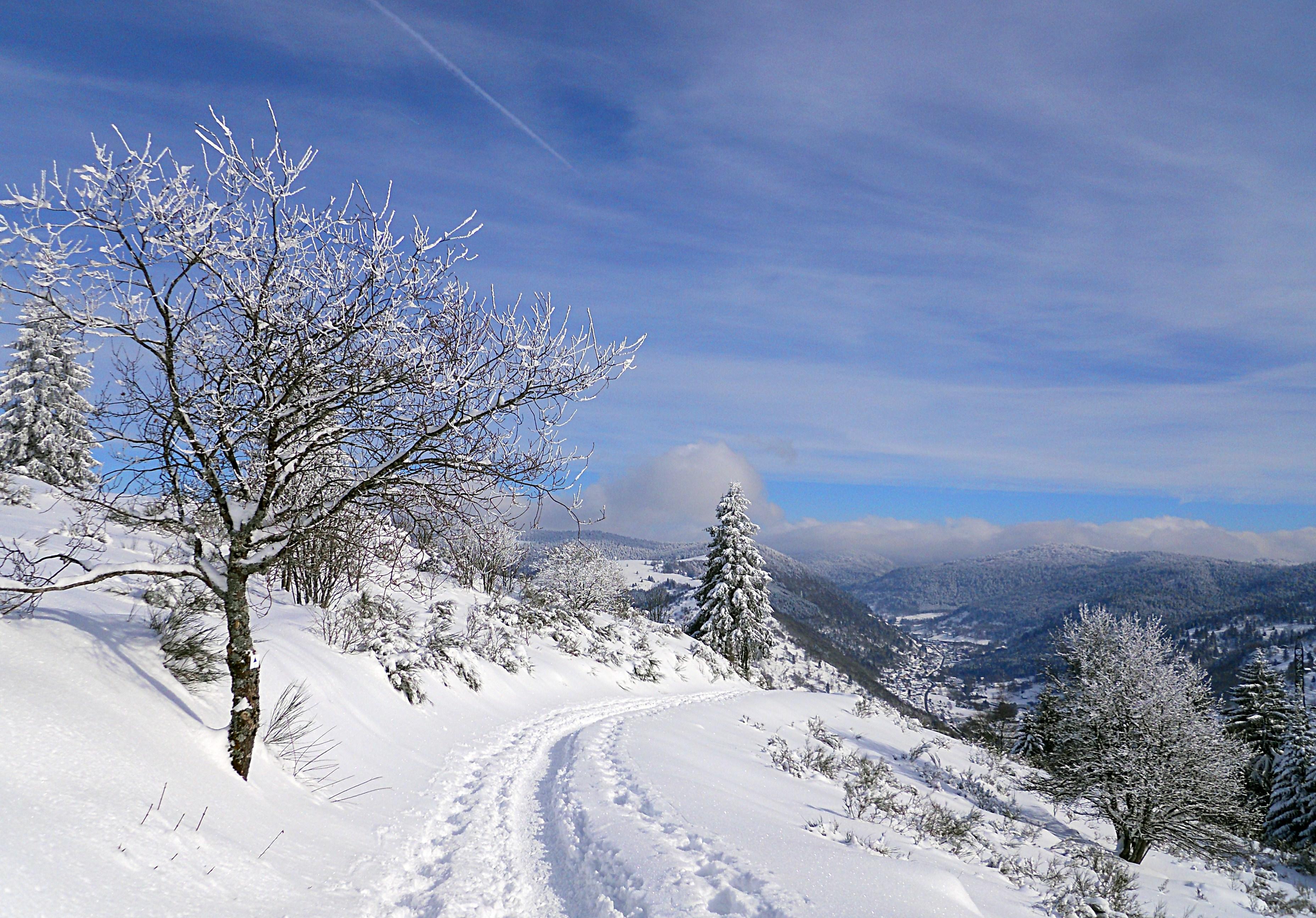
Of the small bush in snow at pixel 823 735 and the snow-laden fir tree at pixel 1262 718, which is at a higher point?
the small bush in snow at pixel 823 735

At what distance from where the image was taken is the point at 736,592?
133 feet

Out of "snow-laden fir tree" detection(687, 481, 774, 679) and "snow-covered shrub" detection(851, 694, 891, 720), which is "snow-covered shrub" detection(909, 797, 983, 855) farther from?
"snow-laden fir tree" detection(687, 481, 774, 679)

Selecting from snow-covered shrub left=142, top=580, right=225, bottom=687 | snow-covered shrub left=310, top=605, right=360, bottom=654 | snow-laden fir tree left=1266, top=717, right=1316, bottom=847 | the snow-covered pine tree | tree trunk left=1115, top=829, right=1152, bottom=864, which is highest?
the snow-covered pine tree

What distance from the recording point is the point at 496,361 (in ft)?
19.1

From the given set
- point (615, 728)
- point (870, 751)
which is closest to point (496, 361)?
point (615, 728)

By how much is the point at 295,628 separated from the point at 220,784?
264 inches

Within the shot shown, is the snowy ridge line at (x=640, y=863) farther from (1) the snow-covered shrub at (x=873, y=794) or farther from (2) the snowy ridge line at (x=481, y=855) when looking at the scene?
(1) the snow-covered shrub at (x=873, y=794)

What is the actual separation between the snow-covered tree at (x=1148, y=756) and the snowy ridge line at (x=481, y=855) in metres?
18.6

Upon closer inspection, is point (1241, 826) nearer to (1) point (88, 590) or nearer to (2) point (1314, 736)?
(2) point (1314, 736)

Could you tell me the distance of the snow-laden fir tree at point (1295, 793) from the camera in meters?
29.0

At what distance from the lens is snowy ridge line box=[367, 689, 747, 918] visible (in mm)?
5184

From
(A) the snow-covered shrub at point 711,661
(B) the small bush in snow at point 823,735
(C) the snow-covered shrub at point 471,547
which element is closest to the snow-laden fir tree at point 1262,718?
(A) the snow-covered shrub at point 711,661

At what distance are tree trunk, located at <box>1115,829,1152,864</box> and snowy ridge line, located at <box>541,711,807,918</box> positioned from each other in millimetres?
18544

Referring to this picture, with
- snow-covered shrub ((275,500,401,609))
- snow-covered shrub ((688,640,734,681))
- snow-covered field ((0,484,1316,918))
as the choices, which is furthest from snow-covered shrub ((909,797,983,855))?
snow-covered shrub ((688,640,734,681))
